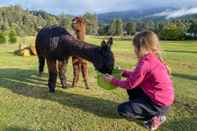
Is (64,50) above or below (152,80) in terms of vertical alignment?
above

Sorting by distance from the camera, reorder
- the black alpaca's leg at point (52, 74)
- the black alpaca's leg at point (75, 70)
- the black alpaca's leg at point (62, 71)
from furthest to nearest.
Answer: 1. the black alpaca's leg at point (75, 70)
2. the black alpaca's leg at point (62, 71)
3. the black alpaca's leg at point (52, 74)

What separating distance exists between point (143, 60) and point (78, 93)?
2.99 meters

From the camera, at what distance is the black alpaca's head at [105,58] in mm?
7863

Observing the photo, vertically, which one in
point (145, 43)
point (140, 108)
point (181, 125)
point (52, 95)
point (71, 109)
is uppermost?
point (145, 43)

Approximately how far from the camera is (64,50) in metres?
9.05

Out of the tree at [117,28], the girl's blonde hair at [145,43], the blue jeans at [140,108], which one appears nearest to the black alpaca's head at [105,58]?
the blue jeans at [140,108]

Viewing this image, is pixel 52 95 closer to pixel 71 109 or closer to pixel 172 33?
pixel 71 109

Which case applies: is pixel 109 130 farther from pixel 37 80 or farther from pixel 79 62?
pixel 37 80

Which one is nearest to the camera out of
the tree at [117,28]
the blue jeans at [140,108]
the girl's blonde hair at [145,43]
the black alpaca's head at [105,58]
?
the girl's blonde hair at [145,43]

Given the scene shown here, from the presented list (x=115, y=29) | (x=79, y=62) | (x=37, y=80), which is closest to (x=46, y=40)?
(x=79, y=62)

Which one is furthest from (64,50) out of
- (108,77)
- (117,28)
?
(117,28)

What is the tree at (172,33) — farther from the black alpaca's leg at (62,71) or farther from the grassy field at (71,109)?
the black alpaca's leg at (62,71)

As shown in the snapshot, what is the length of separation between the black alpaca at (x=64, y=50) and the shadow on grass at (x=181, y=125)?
153 centimetres

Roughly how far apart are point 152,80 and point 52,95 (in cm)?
308
